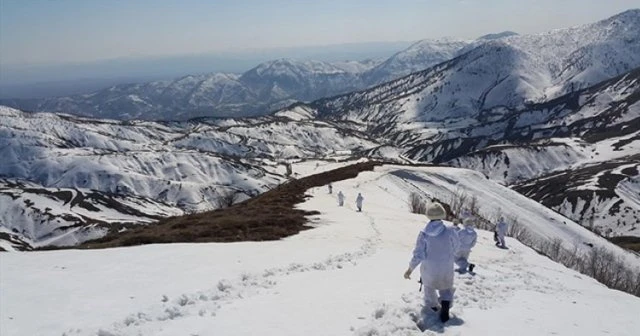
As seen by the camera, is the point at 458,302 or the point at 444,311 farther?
the point at 458,302

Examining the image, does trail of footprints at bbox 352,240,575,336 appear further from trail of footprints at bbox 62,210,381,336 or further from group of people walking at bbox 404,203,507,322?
trail of footprints at bbox 62,210,381,336

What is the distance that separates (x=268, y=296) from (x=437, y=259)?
17.2 feet

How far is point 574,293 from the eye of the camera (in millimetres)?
18938

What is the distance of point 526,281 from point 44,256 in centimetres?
2174

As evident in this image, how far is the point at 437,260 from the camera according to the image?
1180 cm

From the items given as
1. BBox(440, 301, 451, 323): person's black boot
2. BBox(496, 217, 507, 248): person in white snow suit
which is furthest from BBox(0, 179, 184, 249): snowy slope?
BBox(440, 301, 451, 323): person's black boot

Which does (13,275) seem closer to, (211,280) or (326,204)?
(211,280)

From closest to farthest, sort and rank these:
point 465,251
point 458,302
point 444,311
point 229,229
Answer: point 444,311
point 458,302
point 465,251
point 229,229

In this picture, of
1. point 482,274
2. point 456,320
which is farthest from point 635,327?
point 482,274

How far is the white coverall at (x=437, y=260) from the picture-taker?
38.2 ft

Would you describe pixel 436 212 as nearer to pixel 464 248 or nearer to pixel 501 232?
pixel 464 248

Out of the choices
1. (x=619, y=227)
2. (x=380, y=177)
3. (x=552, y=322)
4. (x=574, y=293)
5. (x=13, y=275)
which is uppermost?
(x=552, y=322)

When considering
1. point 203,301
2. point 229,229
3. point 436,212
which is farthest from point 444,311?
point 229,229

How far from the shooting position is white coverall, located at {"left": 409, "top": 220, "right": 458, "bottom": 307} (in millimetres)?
11641
